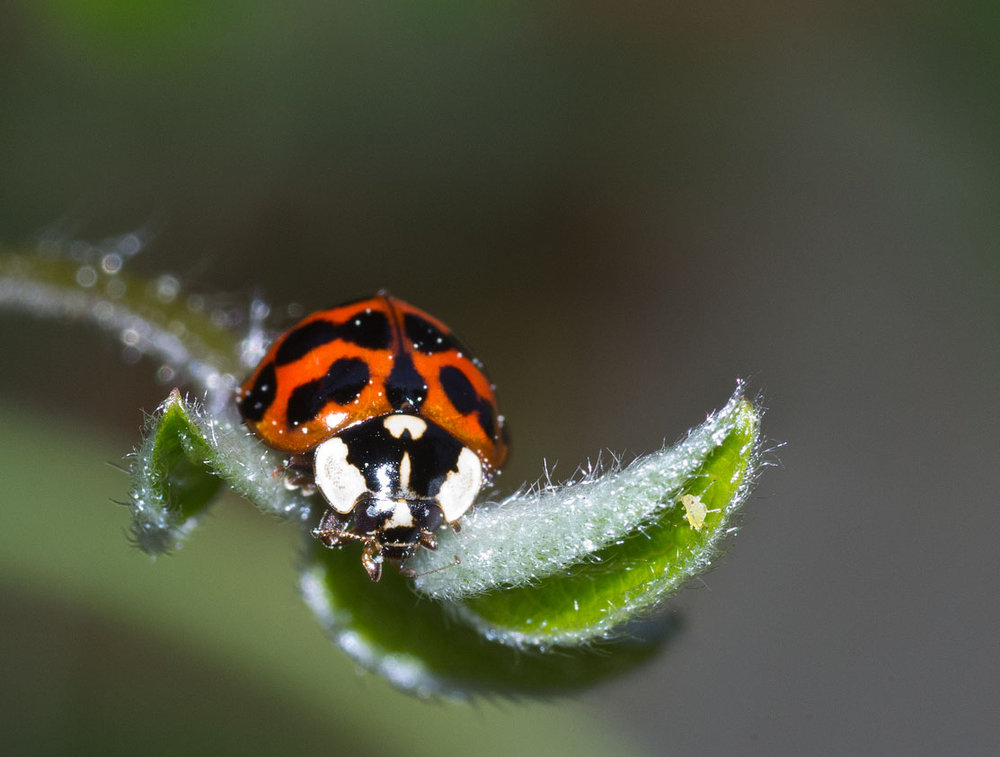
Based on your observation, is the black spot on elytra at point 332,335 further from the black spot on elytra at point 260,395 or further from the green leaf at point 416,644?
the green leaf at point 416,644

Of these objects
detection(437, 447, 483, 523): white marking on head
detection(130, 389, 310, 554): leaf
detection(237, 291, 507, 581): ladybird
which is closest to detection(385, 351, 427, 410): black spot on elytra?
detection(237, 291, 507, 581): ladybird

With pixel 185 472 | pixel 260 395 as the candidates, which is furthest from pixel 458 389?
pixel 185 472

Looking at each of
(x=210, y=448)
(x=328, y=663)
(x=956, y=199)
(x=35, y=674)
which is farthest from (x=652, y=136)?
(x=210, y=448)

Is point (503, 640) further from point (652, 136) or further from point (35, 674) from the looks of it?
point (652, 136)

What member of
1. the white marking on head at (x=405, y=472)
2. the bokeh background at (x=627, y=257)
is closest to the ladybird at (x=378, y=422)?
the white marking on head at (x=405, y=472)

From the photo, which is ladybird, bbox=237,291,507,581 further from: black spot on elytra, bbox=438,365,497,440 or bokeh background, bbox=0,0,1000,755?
bokeh background, bbox=0,0,1000,755
